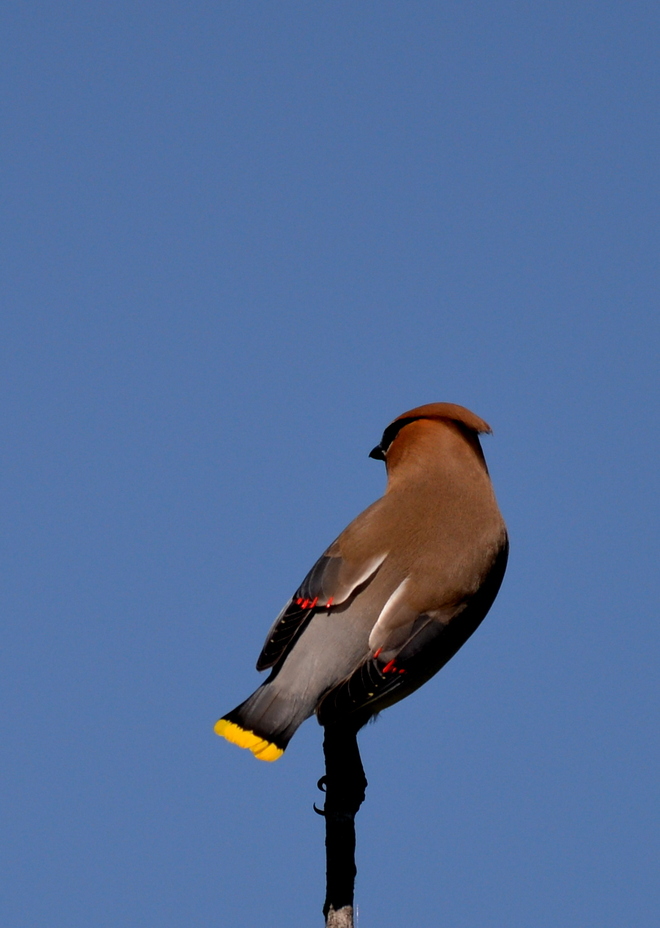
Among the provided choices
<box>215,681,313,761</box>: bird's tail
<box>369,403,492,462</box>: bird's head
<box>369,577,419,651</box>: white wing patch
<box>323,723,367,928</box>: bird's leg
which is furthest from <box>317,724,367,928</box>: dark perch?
<box>369,403,492,462</box>: bird's head

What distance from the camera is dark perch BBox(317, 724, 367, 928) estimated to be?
312 centimetres

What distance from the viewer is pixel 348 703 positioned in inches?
155

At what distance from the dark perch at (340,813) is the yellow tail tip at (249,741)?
6.2 inches

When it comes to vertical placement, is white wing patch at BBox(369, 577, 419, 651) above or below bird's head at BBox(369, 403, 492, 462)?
below

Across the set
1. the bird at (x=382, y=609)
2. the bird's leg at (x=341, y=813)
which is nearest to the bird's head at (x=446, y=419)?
the bird at (x=382, y=609)

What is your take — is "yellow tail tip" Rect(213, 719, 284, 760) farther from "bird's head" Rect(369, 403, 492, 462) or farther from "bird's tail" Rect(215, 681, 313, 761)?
"bird's head" Rect(369, 403, 492, 462)

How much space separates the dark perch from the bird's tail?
→ 12cm

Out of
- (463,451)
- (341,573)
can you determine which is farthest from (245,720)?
(463,451)

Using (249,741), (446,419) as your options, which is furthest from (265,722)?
(446,419)

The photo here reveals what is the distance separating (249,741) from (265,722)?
3.0 inches

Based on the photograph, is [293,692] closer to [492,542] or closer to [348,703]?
[348,703]

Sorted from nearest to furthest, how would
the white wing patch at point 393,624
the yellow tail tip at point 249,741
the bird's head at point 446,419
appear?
the yellow tail tip at point 249,741, the white wing patch at point 393,624, the bird's head at point 446,419

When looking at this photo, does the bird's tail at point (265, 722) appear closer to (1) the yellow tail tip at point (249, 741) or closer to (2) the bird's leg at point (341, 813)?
(1) the yellow tail tip at point (249, 741)

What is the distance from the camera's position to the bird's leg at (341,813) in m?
3.12
